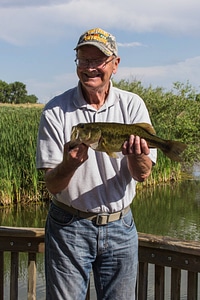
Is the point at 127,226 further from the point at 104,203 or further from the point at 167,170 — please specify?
the point at 167,170

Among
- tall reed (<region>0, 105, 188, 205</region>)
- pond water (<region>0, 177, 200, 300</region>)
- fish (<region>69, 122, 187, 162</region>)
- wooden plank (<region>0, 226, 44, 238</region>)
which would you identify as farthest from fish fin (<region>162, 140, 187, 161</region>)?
tall reed (<region>0, 105, 188, 205</region>)

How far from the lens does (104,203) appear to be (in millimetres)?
2449

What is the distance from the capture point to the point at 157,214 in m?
11.3

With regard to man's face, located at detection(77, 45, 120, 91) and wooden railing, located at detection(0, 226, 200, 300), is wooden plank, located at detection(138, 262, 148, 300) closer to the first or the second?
wooden railing, located at detection(0, 226, 200, 300)

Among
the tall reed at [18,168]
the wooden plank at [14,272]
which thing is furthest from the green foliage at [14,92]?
the wooden plank at [14,272]

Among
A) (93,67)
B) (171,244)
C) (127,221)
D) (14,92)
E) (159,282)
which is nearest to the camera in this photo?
(93,67)

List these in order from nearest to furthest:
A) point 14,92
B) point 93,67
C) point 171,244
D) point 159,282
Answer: point 93,67
point 171,244
point 159,282
point 14,92

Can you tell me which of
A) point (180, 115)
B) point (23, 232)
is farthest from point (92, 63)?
point (180, 115)

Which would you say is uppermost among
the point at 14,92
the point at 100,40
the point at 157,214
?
the point at 14,92

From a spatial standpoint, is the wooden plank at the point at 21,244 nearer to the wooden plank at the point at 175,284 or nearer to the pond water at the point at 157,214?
the wooden plank at the point at 175,284

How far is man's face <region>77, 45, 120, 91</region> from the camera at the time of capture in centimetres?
241

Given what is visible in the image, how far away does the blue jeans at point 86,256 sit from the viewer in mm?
2457

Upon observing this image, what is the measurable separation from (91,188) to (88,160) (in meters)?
0.14

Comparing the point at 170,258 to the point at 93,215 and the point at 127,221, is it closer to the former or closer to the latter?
the point at 127,221
